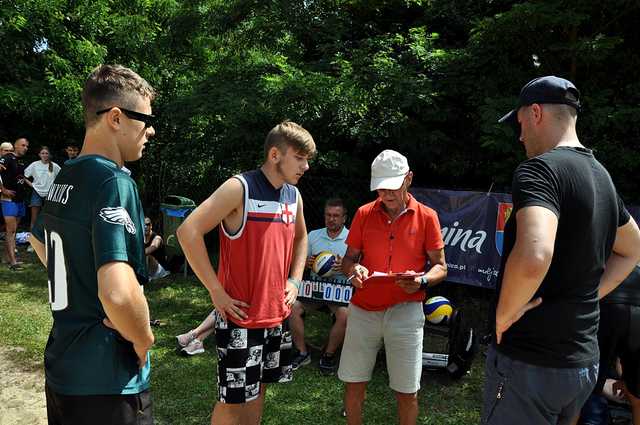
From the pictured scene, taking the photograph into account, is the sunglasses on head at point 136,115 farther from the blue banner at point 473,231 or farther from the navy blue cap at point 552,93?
the blue banner at point 473,231

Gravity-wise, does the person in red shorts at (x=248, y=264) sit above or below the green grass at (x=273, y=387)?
above

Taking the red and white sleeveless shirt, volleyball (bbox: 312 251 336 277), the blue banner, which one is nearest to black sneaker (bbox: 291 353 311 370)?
volleyball (bbox: 312 251 336 277)

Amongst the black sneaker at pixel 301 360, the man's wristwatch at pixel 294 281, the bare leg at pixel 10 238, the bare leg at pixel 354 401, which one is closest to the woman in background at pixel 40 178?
the bare leg at pixel 10 238

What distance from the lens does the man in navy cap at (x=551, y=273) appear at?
6.47 feet

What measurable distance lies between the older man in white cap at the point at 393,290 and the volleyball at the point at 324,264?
1.94 m

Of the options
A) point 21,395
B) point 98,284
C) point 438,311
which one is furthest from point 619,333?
point 21,395

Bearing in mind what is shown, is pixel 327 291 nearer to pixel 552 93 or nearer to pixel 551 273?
pixel 551 273

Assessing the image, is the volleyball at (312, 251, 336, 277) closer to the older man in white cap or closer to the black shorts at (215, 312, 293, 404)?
the older man in white cap

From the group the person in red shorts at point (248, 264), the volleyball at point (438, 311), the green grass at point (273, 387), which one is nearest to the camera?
the person in red shorts at point (248, 264)

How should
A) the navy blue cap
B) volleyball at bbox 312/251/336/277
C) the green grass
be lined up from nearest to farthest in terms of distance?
the navy blue cap
the green grass
volleyball at bbox 312/251/336/277

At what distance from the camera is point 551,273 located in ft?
6.80

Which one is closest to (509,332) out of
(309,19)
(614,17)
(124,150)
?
(124,150)

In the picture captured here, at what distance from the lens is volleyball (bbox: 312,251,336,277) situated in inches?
218

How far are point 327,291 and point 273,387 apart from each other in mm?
1129
